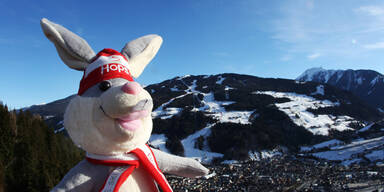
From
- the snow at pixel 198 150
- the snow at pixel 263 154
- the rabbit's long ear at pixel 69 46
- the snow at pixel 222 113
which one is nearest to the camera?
the rabbit's long ear at pixel 69 46

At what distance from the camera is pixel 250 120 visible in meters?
66.5

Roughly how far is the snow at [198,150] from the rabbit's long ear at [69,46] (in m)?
45.8

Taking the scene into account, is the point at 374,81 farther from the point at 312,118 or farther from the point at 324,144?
the point at 324,144

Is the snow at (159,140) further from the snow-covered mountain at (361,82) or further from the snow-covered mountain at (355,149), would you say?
the snow-covered mountain at (361,82)

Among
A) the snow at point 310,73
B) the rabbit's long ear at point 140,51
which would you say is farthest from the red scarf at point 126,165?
the snow at point 310,73

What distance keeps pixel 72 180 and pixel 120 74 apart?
0.83 m

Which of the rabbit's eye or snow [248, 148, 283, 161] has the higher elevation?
the rabbit's eye

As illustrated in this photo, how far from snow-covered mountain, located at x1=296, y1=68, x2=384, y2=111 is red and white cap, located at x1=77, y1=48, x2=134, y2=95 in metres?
135

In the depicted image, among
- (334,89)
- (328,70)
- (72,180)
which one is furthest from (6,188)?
(328,70)

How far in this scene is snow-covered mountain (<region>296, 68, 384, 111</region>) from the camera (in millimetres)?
122250

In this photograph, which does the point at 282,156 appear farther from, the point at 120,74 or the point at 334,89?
the point at 334,89

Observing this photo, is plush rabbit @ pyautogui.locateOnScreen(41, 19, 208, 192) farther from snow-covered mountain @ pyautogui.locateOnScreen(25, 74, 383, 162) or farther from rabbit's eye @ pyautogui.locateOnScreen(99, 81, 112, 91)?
snow-covered mountain @ pyautogui.locateOnScreen(25, 74, 383, 162)

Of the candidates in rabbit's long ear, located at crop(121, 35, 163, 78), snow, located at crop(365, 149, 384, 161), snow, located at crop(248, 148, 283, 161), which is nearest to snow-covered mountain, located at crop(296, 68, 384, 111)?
snow, located at crop(248, 148, 283, 161)

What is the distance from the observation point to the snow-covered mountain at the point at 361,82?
122m
